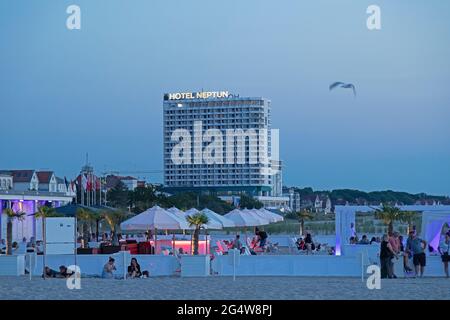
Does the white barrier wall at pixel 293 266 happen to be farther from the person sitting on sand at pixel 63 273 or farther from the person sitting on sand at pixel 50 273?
the person sitting on sand at pixel 50 273

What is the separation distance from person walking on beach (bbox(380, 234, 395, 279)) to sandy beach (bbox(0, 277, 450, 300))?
2.02ft

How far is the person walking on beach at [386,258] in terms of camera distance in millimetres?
21750

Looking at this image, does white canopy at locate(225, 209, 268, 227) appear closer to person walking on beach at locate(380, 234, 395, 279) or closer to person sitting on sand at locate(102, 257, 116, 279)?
person sitting on sand at locate(102, 257, 116, 279)

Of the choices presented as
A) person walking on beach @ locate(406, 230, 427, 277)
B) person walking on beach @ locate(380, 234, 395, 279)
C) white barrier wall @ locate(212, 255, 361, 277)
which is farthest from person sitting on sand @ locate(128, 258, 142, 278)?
person walking on beach @ locate(406, 230, 427, 277)

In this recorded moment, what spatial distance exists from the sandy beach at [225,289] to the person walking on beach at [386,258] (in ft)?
2.02

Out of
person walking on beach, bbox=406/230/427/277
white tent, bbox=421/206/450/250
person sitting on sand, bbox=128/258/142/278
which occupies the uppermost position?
white tent, bbox=421/206/450/250

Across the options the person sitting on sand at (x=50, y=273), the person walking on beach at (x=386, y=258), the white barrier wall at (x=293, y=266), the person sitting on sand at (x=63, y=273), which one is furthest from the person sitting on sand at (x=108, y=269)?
the person walking on beach at (x=386, y=258)

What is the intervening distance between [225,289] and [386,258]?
4632 millimetres

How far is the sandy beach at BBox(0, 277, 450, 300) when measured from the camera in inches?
676
